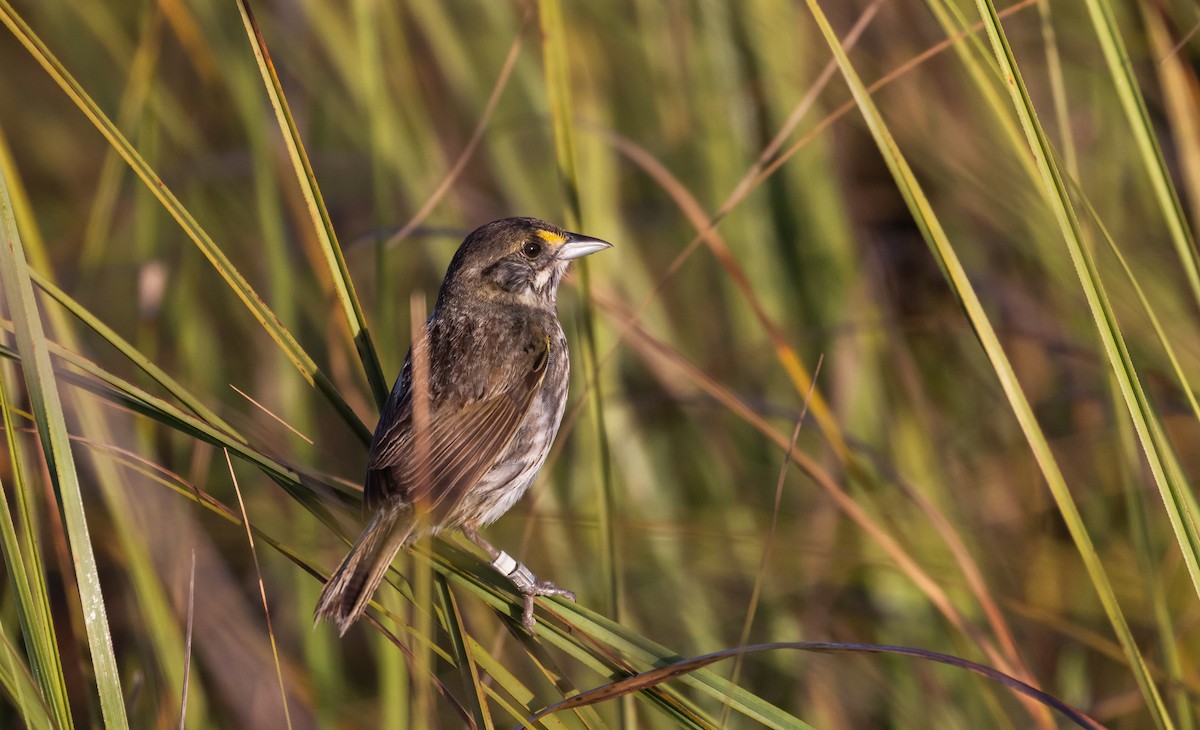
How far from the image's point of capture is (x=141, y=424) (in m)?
3.42

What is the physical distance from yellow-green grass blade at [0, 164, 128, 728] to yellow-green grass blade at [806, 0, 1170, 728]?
1.52 m

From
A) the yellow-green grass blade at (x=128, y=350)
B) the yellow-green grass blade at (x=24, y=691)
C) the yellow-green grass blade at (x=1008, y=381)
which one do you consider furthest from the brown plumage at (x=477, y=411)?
the yellow-green grass blade at (x=1008, y=381)

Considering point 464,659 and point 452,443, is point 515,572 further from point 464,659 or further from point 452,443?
point 464,659

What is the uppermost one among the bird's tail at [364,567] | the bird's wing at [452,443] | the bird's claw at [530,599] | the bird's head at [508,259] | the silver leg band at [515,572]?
the bird's head at [508,259]

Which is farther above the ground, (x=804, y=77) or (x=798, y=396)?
(x=804, y=77)

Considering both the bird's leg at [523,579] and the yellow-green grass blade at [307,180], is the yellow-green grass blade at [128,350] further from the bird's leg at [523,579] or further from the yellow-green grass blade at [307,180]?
the bird's leg at [523,579]

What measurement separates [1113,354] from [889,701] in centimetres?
174

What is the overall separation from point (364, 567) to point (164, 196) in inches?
34.9

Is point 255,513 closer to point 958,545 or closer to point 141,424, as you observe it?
point 141,424

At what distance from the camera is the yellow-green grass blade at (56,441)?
1934 millimetres

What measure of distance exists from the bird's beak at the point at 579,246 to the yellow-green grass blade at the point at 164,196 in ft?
2.51

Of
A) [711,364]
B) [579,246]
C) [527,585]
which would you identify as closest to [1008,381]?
[527,585]

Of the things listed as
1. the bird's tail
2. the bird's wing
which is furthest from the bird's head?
the bird's tail

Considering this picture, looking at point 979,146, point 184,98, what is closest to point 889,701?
point 979,146
